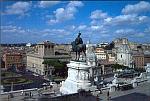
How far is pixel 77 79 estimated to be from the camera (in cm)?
550

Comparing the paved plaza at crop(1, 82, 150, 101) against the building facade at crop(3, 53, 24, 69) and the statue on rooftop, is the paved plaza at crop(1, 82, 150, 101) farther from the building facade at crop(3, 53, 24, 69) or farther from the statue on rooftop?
the building facade at crop(3, 53, 24, 69)

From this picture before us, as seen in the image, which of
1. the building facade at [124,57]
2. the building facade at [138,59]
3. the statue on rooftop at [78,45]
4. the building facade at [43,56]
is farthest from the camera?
the building facade at [43,56]

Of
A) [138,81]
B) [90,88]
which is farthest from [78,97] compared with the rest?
[138,81]

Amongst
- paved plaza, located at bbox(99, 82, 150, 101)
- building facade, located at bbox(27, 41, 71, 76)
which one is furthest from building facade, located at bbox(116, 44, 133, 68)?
paved plaza, located at bbox(99, 82, 150, 101)

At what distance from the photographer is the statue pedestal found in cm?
541

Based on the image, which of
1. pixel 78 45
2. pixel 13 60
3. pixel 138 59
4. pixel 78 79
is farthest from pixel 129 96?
pixel 13 60

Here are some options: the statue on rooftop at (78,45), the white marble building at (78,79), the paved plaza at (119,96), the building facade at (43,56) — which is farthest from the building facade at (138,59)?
the white marble building at (78,79)

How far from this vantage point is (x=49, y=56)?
A: 59.3 ft

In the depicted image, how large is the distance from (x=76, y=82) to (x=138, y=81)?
6.84ft

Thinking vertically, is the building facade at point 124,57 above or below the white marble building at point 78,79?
above

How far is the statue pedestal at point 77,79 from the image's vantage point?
213 inches

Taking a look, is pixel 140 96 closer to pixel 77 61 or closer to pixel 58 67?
pixel 77 61

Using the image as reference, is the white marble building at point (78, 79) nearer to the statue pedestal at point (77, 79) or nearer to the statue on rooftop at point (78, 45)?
the statue pedestal at point (77, 79)

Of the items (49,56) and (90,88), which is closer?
(90,88)
